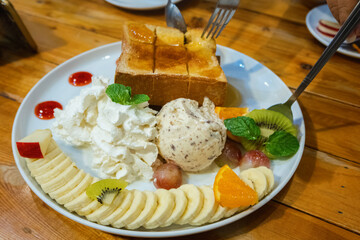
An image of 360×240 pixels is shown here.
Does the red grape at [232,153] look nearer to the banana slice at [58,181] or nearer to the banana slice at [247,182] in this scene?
the banana slice at [247,182]

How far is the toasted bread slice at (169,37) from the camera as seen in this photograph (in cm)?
Answer: 171

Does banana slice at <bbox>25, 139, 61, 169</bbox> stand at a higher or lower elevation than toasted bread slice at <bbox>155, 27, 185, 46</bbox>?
lower

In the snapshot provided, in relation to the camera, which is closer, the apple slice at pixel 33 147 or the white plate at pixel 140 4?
the apple slice at pixel 33 147

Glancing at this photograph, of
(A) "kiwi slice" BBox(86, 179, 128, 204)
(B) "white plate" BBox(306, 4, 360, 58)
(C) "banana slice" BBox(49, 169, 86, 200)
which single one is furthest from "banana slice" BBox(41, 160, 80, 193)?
(B) "white plate" BBox(306, 4, 360, 58)

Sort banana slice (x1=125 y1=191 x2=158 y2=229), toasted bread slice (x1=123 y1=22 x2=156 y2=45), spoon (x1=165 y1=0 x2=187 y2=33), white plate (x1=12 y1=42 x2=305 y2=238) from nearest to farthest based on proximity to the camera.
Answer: banana slice (x1=125 y1=191 x2=158 y2=229), white plate (x1=12 y1=42 x2=305 y2=238), toasted bread slice (x1=123 y1=22 x2=156 y2=45), spoon (x1=165 y1=0 x2=187 y2=33)

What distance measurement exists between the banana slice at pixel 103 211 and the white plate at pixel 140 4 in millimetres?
1833

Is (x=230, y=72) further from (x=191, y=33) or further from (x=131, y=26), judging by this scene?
(x=131, y=26)

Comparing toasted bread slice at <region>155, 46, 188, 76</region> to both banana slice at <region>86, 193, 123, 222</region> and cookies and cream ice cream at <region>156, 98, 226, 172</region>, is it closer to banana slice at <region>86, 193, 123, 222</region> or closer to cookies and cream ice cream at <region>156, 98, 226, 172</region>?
cookies and cream ice cream at <region>156, 98, 226, 172</region>

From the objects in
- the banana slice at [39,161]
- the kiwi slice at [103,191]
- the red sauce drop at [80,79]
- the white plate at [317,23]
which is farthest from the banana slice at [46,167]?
the white plate at [317,23]

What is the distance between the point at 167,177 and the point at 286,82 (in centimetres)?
120

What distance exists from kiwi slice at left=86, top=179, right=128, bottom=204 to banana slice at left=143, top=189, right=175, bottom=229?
17 centimetres

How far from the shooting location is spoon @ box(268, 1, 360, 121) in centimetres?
118

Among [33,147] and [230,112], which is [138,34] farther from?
[33,147]

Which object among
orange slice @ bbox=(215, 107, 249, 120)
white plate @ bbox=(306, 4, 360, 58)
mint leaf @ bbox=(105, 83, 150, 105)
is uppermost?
white plate @ bbox=(306, 4, 360, 58)
